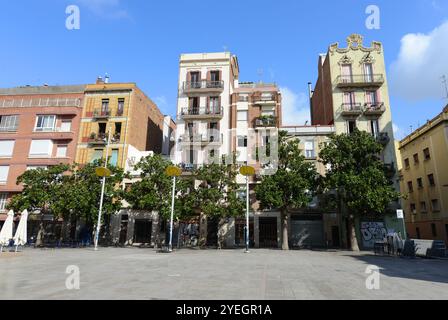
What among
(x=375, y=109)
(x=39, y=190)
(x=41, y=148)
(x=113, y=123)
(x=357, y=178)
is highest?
(x=375, y=109)

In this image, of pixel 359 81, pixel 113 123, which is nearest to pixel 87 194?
pixel 113 123

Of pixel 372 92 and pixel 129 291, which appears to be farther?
pixel 372 92

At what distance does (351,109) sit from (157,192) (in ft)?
77.0

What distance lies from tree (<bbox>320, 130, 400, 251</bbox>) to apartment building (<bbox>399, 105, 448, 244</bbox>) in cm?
880

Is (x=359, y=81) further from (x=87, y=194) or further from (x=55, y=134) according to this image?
(x=55, y=134)

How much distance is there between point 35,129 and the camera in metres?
38.5

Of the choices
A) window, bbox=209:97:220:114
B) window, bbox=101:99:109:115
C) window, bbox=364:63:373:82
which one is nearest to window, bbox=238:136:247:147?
window, bbox=209:97:220:114

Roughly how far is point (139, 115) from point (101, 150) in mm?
6665

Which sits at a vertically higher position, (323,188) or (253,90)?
(253,90)

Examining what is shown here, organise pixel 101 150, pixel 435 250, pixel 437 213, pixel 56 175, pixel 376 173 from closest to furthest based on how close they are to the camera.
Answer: pixel 435 250 < pixel 376 173 < pixel 56 175 < pixel 437 213 < pixel 101 150

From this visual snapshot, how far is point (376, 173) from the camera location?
26.7 meters

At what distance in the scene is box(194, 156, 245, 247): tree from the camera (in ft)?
94.1
